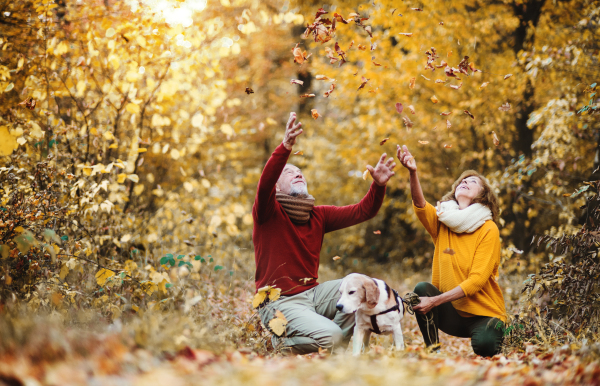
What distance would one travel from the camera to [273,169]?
135 inches

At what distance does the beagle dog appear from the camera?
3.16 meters

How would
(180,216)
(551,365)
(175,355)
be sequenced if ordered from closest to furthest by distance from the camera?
1. (175,355)
2. (551,365)
3. (180,216)

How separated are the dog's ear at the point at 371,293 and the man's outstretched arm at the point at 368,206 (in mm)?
941

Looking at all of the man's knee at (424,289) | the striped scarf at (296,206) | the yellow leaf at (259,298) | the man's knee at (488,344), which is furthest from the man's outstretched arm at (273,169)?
the man's knee at (488,344)

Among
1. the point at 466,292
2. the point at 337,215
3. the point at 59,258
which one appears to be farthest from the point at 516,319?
the point at 59,258

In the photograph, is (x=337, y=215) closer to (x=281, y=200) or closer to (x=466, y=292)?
(x=281, y=200)

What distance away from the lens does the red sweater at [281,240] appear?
3.50m

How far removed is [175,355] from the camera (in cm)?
221

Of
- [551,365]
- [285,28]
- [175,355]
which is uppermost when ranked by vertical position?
[285,28]

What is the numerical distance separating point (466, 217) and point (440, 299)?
0.69m

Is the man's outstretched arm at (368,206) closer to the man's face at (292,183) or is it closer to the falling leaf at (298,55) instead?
the man's face at (292,183)

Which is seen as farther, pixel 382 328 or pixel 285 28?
pixel 285 28

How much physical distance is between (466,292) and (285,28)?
39.9 ft


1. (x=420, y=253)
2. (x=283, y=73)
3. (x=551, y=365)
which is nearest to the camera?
(x=551, y=365)
